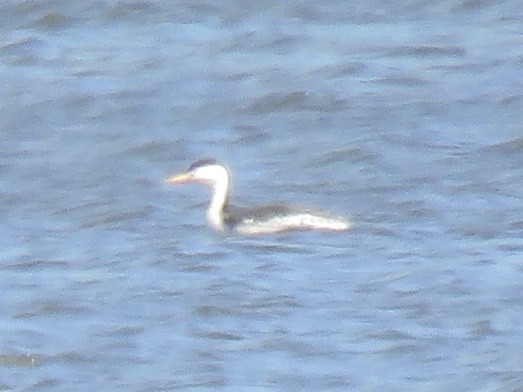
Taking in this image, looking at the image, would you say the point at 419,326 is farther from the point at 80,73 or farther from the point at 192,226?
the point at 80,73

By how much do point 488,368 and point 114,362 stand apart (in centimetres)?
163

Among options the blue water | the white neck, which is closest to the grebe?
the white neck

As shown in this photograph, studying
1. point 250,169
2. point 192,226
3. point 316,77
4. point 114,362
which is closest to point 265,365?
point 114,362

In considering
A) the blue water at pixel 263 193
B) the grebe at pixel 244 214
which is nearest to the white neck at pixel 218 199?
the grebe at pixel 244 214

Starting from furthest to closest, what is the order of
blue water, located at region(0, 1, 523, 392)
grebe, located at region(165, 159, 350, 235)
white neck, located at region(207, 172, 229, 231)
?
white neck, located at region(207, 172, 229, 231)
grebe, located at region(165, 159, 350, 235)
blue water, located at region(0, 1, 523, 392)

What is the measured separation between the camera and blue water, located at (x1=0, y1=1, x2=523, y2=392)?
10742mm

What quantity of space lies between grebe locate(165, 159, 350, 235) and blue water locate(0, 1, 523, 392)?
0.34 feet

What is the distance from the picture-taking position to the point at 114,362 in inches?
419

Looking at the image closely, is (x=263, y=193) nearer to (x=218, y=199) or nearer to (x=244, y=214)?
(x=218, y=199)

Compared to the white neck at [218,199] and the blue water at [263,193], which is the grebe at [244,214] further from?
the blue water at [263,193]

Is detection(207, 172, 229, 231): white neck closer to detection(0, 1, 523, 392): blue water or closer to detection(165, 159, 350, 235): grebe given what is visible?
Answer: detection(165, 159, 350, 235): grebe

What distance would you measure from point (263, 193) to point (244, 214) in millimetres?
937

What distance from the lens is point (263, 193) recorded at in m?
15.0

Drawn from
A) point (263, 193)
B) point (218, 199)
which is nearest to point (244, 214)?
point (218, 199)
